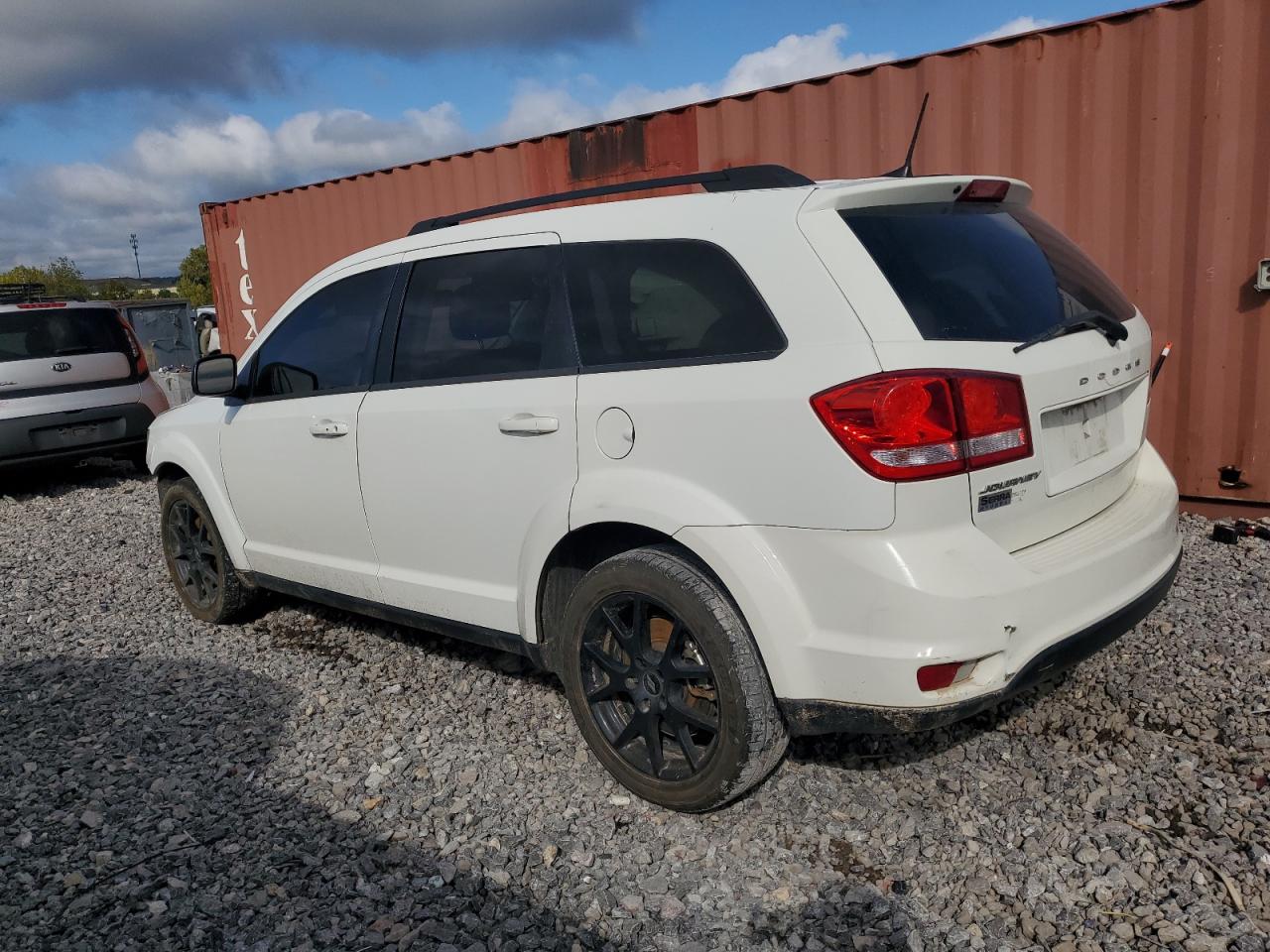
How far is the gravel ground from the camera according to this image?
246cm

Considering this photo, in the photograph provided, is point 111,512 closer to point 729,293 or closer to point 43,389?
point 43,389

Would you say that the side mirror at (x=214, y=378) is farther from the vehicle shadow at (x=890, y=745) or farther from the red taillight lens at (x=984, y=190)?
the red taillight lens at (x=984, y=190)

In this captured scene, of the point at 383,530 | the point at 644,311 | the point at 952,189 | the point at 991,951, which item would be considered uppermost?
the point at 952,189

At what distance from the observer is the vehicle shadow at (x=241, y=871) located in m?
2.46

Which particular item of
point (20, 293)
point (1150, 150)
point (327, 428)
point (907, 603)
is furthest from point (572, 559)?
point (20, 293)

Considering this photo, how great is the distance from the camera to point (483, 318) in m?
3.34

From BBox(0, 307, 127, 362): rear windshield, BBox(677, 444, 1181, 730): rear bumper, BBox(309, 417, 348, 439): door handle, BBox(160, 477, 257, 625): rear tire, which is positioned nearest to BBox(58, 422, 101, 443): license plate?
BBox(0, 307, 127, 362): rear windshield

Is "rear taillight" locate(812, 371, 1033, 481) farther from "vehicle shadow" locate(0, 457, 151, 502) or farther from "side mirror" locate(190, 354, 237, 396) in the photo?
"vehicle shadow" locate(0, 457, 151, 502)

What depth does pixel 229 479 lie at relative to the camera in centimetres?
446

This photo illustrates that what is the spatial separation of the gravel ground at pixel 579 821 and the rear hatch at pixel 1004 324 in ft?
2.85

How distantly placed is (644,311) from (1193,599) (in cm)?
299

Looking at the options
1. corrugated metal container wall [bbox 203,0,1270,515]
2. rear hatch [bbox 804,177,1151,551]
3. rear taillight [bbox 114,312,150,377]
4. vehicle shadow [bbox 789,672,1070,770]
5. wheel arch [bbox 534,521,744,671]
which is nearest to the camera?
rear hatch [bbox 804,177,1151,551]

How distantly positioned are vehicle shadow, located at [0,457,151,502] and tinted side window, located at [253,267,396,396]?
571cm

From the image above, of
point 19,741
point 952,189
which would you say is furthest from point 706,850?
point 19,741
